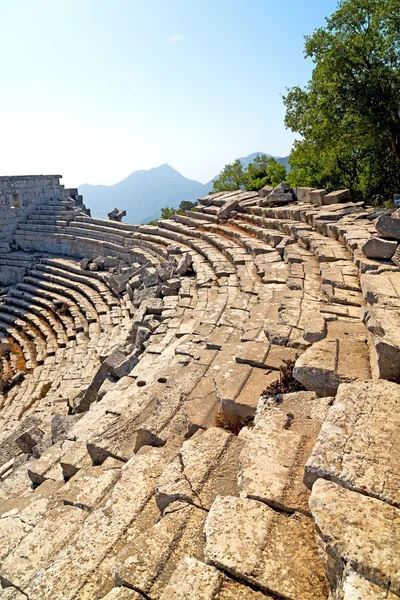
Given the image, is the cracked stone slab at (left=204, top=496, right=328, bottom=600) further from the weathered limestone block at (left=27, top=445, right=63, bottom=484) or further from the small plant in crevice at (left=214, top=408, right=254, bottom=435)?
the weathered limestone block at (left=27, top=445, right=63, bottom=484)

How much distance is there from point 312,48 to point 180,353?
44.1 feet

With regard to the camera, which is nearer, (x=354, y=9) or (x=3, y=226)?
(x=354, y=9)

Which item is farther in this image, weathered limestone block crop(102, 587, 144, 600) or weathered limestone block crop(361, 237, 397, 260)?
weathered limestone block crop(361, 237, 397, 260)

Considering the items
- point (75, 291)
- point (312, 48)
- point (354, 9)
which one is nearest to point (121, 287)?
point (75, 291)

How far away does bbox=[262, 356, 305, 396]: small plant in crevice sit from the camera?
4231 mm

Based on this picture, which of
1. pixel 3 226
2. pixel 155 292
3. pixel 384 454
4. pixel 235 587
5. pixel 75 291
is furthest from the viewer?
pixel 3 226

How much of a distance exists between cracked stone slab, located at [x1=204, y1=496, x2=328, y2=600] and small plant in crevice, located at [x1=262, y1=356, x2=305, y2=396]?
1.64 m

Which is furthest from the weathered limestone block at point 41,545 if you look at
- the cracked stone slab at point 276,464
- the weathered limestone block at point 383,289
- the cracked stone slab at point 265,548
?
the weathered limestone block at point 383,289

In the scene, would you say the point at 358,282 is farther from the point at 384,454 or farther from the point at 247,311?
the point at 384,454

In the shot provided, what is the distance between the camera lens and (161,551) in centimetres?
259

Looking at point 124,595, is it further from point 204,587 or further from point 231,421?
point 231,421

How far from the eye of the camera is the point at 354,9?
1346cm

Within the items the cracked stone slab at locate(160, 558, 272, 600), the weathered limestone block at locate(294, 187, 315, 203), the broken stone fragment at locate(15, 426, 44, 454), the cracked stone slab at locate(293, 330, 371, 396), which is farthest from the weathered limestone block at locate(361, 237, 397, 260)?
the weathered limestone block at locate(294, 187, 315, 203)

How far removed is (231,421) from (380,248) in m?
4.58
